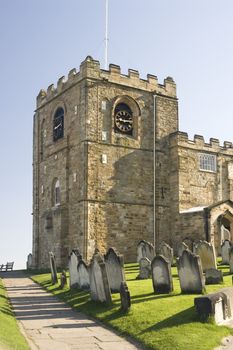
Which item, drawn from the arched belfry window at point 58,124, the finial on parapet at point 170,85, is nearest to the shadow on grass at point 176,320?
the arched belfry window at point 58,124

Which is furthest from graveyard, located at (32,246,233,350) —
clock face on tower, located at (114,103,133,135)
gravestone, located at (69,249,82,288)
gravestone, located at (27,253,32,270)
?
gravestone, located at (27,253,32,270)

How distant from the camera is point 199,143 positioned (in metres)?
34.6

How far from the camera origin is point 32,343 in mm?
9750

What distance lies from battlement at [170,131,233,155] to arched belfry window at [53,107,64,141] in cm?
759

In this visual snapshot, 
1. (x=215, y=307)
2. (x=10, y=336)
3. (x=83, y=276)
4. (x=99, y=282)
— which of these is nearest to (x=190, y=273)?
(x=99, y=282)

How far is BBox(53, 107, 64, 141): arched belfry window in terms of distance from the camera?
33438 millimetres

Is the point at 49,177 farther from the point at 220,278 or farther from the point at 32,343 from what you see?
the point at 32,343

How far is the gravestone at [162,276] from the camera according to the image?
47.5 feet

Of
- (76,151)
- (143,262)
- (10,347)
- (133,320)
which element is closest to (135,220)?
(76,151)

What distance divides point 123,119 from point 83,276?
16.7 meters

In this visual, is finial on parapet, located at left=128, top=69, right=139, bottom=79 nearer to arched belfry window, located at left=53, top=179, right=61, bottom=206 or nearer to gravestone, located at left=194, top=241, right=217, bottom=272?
arched belfry window, located at left=53, top=179, right=61, bottom=206

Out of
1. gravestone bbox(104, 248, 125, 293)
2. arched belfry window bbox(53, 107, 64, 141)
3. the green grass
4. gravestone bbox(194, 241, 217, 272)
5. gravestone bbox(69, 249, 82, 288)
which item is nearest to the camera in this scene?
the green grass

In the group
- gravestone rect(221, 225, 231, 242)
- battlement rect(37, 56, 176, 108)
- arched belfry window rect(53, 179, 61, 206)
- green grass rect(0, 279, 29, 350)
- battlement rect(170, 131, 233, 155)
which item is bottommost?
green grass rect(0, 279, 29, 350)

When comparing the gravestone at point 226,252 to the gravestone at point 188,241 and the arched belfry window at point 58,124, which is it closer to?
the gravestone at point 188,241
